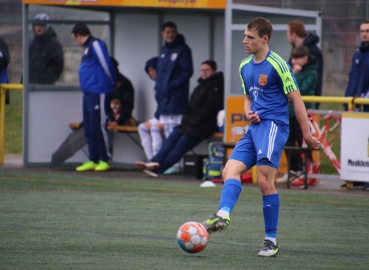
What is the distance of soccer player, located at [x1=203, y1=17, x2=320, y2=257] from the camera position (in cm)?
683

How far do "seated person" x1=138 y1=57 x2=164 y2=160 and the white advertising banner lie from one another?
3.64 metres

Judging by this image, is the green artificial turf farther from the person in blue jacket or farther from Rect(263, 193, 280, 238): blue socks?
the person in blue jacket

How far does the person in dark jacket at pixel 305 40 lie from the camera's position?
42.3ft

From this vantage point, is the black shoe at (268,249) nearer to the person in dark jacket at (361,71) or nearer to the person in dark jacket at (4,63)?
the person in dark jacket at (361,71)

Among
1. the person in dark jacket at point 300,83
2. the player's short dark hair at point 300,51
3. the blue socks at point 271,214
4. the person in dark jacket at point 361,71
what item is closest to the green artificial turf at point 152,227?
the blue socks at point 271,214

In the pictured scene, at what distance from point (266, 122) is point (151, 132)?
795 cm

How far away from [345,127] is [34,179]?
481 cm

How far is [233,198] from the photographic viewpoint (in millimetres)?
6762

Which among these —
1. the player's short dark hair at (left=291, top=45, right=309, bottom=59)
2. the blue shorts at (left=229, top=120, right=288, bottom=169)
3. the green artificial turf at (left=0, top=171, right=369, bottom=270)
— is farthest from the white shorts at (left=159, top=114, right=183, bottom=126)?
the blue shorts at (left=229, top=120, right=288, bottom=169)

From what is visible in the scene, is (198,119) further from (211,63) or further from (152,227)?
(152,227)

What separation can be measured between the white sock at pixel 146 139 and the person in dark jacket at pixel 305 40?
308cm

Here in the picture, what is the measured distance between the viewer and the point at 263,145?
6.83m

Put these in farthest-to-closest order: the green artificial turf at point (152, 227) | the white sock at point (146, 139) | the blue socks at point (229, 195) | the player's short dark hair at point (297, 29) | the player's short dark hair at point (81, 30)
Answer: the white sock at point (146, 139), the player's short dark hair at point (81, 30), the player's short dark hair at point (297, 29), the blue socks at point (229, 195), the green artificial turf at point (152, 227)

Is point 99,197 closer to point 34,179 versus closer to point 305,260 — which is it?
point 34,179
